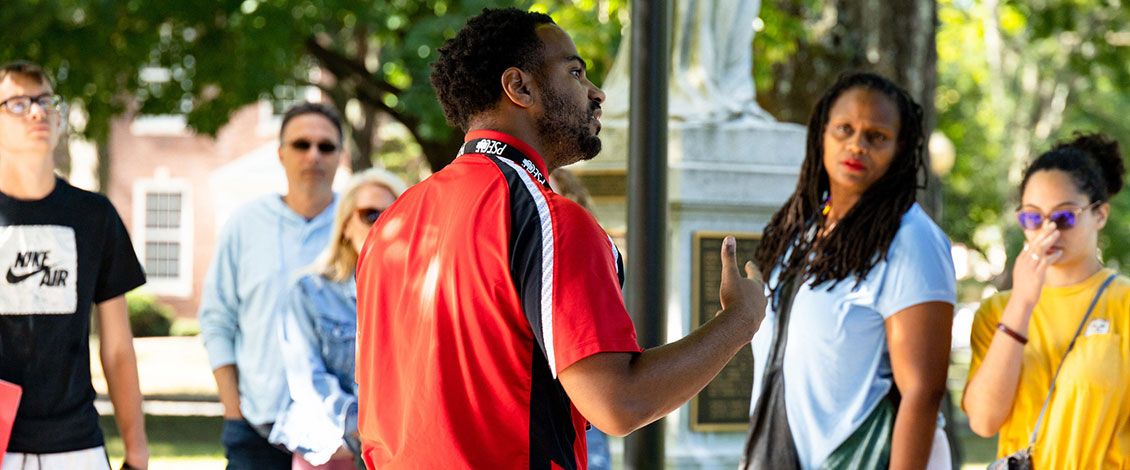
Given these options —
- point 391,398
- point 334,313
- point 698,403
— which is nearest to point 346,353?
point 334,313

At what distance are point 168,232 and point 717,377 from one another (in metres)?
32.3

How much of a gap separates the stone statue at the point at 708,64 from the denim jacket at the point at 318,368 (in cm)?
338

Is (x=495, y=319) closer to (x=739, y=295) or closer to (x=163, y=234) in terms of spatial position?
(x=739, y=295)

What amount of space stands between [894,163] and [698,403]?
11.3ft

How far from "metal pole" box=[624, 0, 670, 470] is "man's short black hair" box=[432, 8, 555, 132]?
1.44 meters

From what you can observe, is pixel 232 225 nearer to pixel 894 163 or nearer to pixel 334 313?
pixel 334 313

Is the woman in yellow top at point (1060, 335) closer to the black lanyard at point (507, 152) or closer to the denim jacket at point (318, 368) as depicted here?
the black lanyard at point (507, 152)

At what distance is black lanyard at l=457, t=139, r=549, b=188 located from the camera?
246 cm

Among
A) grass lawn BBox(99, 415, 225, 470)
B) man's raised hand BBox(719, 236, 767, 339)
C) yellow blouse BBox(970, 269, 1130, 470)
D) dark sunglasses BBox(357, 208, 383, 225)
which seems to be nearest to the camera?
man's raised hand BBox(719, 236, 767, 339)

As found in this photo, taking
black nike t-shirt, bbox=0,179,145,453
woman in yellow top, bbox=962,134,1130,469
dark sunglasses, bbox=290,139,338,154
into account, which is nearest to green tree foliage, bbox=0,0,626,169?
dark sunglasses, bbox=290,139,338,154

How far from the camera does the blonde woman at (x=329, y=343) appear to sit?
4.30m

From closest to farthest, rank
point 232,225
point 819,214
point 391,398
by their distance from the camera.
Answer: point 391,398 → point 819,214 → point 232,225

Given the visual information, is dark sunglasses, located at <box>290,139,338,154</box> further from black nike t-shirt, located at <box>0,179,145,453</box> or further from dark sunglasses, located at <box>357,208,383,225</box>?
black nike t-shirt, located at <box>0,179,145,453</box>

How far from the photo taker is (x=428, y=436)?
2.34 m
